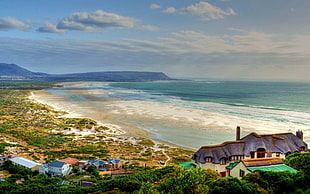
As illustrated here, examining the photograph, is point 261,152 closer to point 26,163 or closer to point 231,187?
point 231,187

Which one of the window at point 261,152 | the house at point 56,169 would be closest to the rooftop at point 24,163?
the house at point 56,169

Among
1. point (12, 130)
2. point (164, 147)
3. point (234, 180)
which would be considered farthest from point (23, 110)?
point (234, 180)

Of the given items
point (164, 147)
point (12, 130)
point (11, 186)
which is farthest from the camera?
point (12, 130)

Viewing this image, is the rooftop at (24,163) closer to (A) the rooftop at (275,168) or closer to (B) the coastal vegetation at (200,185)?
(B) the coastal vegetation at (200,185)

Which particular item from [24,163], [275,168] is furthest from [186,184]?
[24,163]

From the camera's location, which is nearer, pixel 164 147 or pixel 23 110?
pixel 164 147

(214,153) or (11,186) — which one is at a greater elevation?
(214,153)

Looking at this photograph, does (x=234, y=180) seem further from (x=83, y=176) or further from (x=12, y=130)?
(x=12, y=130)
